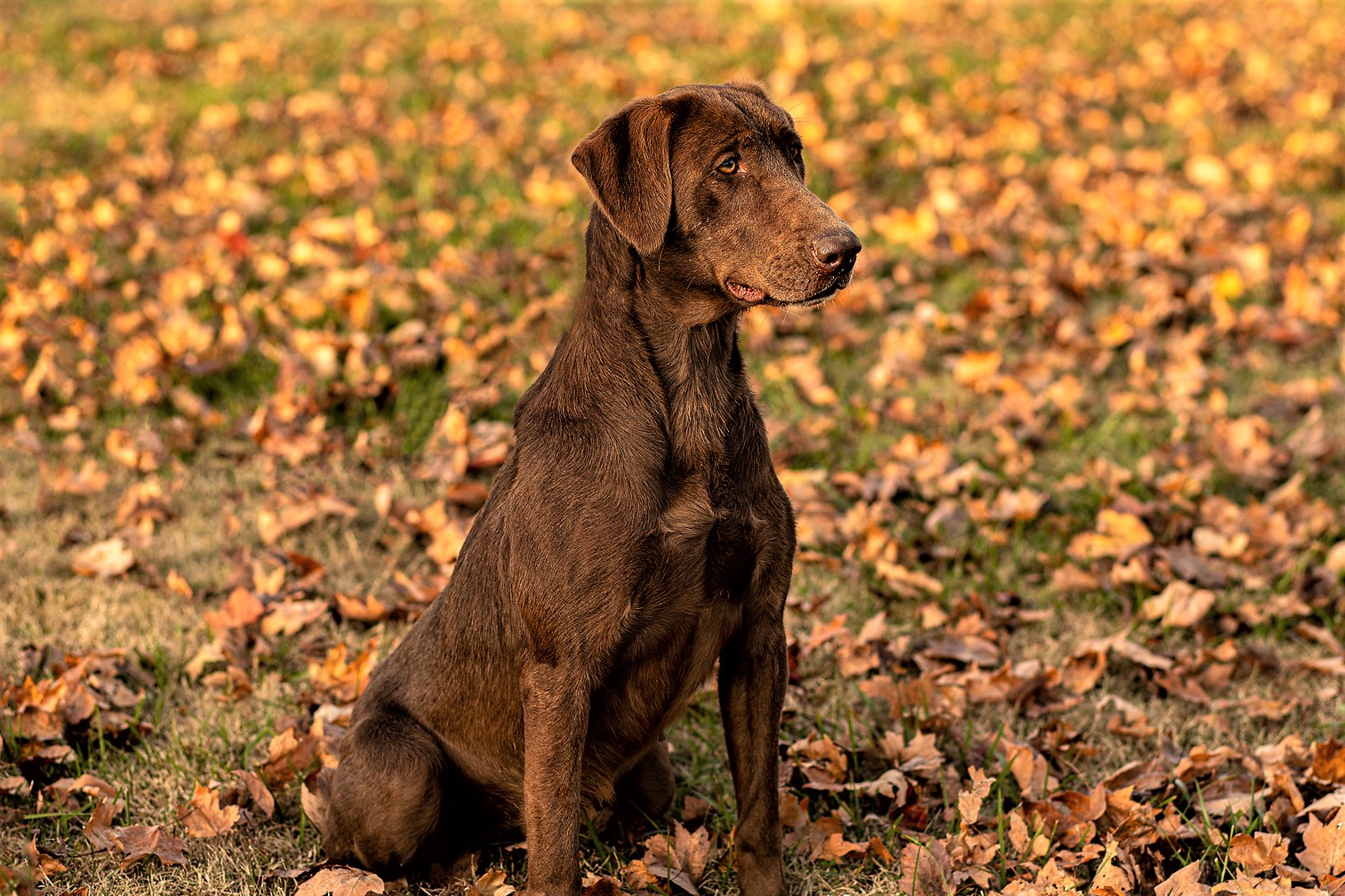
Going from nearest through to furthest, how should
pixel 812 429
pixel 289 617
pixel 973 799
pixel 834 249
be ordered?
1. pixel 834 249
2. pixel 973 799
3. pixel 289 617
4. pixel 812 429

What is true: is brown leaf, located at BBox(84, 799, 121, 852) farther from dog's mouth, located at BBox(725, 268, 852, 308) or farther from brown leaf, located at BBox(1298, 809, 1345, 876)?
brown leaf, located at BBox(1298, 809, 1345, 876)

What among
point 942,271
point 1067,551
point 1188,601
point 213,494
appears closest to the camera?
point 1188,601

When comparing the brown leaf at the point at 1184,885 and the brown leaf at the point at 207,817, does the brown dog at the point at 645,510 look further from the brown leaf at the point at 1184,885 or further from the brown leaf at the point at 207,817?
the brown leaf at the point at 1184,885

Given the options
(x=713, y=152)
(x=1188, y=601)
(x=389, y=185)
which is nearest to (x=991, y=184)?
(x=389, y=185)

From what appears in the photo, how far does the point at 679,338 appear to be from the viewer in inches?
123

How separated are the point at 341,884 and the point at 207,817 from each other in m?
0.57

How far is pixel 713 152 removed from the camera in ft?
10.1

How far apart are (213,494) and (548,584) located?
3398mm

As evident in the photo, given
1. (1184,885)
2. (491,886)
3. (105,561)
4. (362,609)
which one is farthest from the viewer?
(105,561)

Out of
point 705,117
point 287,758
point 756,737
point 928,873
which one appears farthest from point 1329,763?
point 287,758

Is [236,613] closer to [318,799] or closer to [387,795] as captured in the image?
[318,799]

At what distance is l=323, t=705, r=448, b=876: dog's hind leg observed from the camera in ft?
10.9

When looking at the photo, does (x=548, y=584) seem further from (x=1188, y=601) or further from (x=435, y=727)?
(x=1188, y=601)

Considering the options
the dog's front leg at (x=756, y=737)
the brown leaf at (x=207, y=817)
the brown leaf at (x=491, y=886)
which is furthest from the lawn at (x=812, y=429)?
the dog's front leg at (x=756, y=737)
